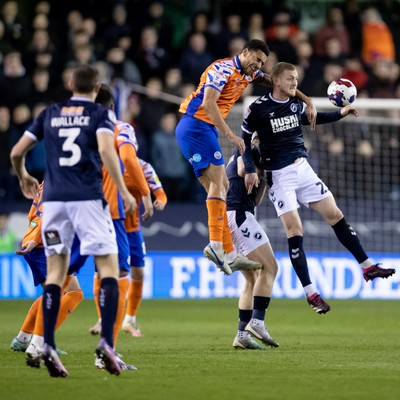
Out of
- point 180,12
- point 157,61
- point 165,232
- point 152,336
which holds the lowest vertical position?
point 152,336

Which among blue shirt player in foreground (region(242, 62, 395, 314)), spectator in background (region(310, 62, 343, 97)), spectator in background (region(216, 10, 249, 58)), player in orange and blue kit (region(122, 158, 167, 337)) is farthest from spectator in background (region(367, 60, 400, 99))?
blue shirt player in foreground (region(242, 62, 395, 314))

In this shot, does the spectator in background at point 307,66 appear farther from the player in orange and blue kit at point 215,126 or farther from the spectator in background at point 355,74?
the player in orange and blue kit at point 215,126

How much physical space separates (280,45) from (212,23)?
5.91 ft

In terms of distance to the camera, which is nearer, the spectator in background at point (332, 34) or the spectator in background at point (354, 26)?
the spectator in background at point (332, 34)

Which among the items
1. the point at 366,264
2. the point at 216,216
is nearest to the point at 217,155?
the point at 216,216

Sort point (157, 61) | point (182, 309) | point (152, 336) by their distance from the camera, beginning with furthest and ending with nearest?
point (157, 61), point (182, 309), point (152, 336)

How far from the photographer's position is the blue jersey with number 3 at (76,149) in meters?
8.14

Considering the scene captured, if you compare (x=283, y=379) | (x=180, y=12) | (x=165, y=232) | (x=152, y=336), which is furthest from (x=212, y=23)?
(x=283, y=379)

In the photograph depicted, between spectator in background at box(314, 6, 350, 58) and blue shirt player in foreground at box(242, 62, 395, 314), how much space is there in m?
10.1

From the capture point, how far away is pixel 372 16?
71.5 ft

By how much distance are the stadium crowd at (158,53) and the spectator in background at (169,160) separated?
2 cm

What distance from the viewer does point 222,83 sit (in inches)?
432

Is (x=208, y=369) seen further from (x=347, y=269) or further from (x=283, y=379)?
(x=347, y=269)

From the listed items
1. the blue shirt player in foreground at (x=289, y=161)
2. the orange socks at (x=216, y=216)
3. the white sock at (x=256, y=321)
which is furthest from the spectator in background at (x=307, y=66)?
the white sock at (x=256, y=321)
